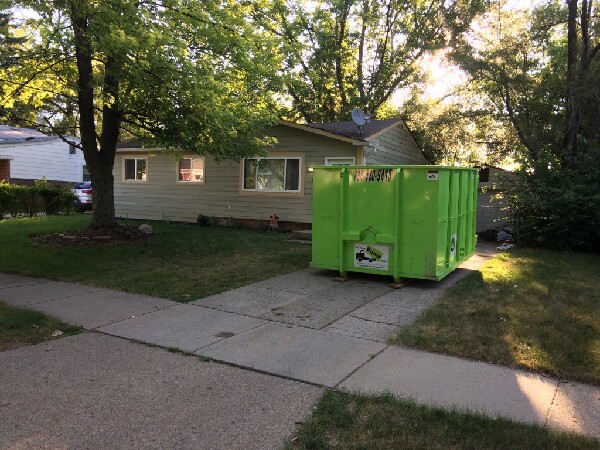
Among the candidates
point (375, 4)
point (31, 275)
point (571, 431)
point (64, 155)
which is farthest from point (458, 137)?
point (64, 155)

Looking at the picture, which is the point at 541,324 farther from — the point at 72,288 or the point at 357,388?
the point at 72,288

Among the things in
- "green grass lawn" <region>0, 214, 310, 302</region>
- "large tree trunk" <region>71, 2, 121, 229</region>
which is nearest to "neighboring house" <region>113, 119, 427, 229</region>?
"green grass lawn" <region>0, 214, 310, 302</region>

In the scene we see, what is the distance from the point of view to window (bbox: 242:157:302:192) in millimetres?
15812

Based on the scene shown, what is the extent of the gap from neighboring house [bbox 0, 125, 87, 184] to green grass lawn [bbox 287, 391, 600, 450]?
80.0ft

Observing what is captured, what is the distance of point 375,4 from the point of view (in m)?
26.4

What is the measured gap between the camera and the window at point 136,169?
62.7ft

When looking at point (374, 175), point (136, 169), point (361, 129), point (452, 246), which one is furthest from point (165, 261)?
point (136, 169)

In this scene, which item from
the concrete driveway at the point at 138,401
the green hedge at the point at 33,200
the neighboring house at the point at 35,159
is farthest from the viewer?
the neighboring house at the point at 35,159

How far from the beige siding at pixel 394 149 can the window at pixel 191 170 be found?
6303 millimetres

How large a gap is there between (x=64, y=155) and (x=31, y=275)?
2372 cm

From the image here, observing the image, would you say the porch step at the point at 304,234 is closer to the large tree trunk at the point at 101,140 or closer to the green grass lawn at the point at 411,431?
the large tree trunk at the point at 101,140

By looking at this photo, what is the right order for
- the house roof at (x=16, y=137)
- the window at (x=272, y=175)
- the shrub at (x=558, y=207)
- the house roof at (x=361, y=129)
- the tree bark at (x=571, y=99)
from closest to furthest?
the shrub at (x=558, y=207), the house roof at (x=361, y=129), the tree bark at (x=571, y=99), the window at (x=272, y=175), the house roof at (x=16, y=137)

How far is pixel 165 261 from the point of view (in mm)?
10172

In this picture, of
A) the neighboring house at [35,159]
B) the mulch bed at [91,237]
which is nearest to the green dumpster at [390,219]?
the mulch bed at [91,237]
